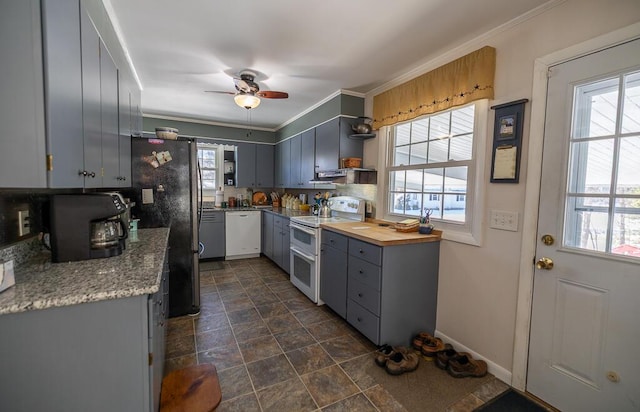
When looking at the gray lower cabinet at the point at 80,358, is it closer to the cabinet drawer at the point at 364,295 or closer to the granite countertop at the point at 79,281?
the granite countertop at the point at 79,281

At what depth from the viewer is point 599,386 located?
1.51 m

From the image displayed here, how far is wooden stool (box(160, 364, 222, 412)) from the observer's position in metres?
1.34

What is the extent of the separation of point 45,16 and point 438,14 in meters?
2.04

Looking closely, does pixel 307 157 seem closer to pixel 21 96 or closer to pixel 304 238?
pixel 304 238

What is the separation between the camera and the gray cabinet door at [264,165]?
5375 millimetres

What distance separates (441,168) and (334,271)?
1413 millimetres

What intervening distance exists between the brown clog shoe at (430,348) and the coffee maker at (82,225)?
2.28 meters

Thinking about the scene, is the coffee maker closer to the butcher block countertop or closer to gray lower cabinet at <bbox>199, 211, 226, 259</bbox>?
the butcher block countertop

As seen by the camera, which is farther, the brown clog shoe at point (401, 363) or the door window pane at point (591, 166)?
the brown clog shoe at point (401, 363)

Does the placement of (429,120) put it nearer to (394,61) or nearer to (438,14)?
(394,61)

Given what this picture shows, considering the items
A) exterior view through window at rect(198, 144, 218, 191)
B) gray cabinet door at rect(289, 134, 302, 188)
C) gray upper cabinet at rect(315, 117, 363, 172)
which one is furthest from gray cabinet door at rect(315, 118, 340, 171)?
exterior view through window at rect(198, 144, 218, 191)

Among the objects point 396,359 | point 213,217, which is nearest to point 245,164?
point 213,217

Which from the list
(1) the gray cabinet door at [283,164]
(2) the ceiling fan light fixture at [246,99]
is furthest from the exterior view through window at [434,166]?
(1) the gray cabinet door at [283,164]

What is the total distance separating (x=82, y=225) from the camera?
1397 millimetres
